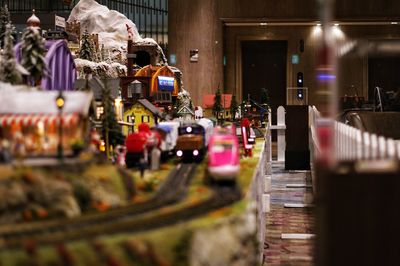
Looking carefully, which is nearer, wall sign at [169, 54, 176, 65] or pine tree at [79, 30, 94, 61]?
pine tree at [79, 30, 94, 61]

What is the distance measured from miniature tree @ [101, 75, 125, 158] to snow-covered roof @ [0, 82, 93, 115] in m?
1.87

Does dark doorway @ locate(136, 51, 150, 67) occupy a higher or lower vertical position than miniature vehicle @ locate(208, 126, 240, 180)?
higher

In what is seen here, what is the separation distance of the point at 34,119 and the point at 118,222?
47.1 inches

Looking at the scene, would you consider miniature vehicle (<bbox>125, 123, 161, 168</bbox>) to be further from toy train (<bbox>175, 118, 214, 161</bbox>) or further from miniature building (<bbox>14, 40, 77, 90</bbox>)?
miniature building (<bbox>14, 40, 77, 90</bbox>)

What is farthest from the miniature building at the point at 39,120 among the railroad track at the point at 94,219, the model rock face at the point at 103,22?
the model rock face at the point at 103,22

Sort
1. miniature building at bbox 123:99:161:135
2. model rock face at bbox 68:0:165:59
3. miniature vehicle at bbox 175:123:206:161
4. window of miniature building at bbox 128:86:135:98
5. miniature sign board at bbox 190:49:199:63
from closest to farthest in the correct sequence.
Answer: miniature vehicle at bbox 175:123:206:161 < miniature building at bbox 123:99:161:135 < window of miniature building at bbox 128:86:135:98 < model rock face at bbox 68:0:165:59 < miniature sign board at bbox 190:49:199:63

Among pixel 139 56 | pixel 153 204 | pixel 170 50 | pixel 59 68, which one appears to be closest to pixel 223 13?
pixel 170 50

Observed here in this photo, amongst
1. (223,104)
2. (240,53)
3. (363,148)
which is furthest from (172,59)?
(363,148)

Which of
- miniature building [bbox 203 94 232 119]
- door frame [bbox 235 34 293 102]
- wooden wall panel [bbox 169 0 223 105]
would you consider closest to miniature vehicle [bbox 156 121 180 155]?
miniature building [bbox 203 94 232 119]

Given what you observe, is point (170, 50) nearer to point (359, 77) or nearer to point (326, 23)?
point (359, 77)

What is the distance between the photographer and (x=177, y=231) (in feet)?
11.4

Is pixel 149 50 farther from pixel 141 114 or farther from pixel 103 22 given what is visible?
pixel 141 114

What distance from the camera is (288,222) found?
13258mm

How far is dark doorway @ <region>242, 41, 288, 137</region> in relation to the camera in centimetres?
2678
